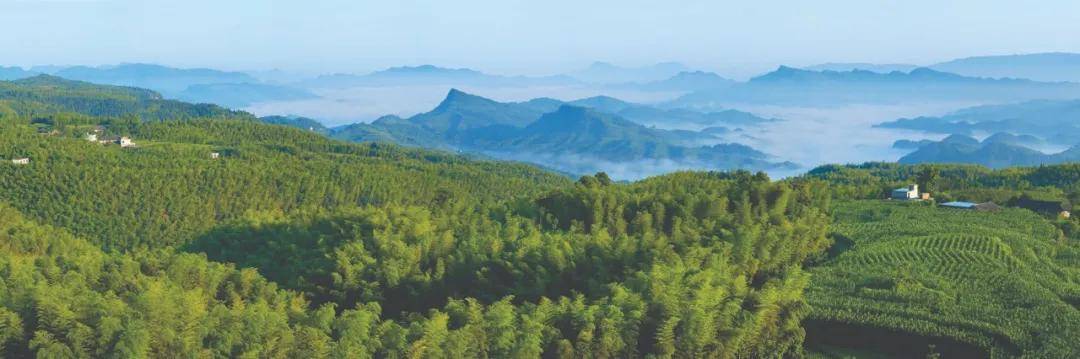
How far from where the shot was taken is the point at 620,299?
20906 mm

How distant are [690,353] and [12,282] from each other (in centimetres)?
1891

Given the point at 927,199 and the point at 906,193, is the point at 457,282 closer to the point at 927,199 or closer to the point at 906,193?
the point at 927,199

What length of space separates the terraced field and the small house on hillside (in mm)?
14200

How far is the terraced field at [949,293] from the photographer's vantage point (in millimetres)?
21953

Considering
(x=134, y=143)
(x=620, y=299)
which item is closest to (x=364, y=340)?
(x=620, y=299)

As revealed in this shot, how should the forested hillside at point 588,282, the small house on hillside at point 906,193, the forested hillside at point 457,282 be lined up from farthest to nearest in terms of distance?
the small house on hillside at point 906,193, the forested hillside at point 588,282, the forested hillside at point 457,282

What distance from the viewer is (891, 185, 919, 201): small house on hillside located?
48844 millimetres

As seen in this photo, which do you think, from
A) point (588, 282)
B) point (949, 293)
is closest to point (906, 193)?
point (949, 293)

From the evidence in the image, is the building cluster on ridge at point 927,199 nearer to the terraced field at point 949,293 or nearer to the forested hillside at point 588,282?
the forested hillside at point 588,282

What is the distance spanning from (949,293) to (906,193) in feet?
85.5

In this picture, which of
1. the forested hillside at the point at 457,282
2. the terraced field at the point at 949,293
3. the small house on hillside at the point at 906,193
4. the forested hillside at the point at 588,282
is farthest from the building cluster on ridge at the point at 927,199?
the forested hillside at the point at 457,282

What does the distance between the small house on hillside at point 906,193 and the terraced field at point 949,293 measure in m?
14.2

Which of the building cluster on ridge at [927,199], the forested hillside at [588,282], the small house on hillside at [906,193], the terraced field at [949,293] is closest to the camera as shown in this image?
the forested hillside at [588,282]

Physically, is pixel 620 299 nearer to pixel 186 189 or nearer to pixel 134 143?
pixel 186 189
